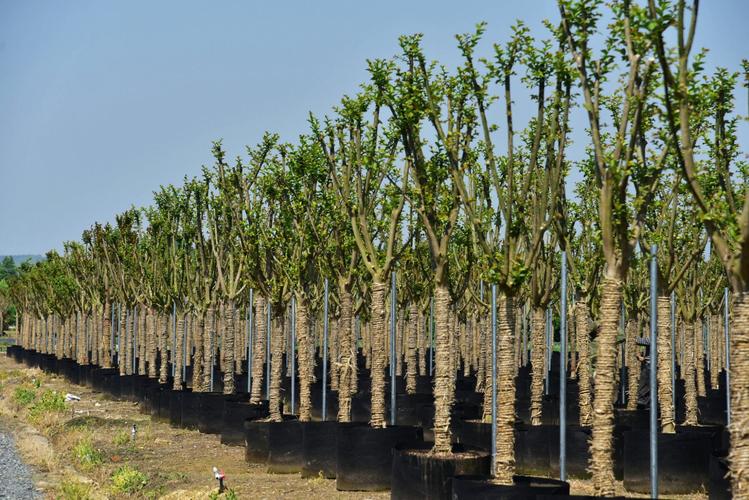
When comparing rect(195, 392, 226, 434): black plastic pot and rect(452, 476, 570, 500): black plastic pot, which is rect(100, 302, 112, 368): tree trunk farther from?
rect(452, 476, 570, 500): black plastic pot

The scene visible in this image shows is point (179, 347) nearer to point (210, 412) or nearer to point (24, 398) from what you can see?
point (210, 412)

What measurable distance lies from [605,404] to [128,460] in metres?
12.3

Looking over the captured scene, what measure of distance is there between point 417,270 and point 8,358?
4238 centimetres

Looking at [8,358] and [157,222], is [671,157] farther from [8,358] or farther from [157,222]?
[8,358]

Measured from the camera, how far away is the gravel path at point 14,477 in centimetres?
1625

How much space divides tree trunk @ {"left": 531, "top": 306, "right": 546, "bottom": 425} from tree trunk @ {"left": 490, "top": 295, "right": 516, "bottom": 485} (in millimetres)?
5133

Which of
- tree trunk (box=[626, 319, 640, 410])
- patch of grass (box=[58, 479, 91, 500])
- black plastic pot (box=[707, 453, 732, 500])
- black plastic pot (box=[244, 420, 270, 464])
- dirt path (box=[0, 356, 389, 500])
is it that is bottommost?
dirt path (box=[0, 356, 389, 500])

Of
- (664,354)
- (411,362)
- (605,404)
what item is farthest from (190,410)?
(605,404)

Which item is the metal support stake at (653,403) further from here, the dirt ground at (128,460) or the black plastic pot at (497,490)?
the dirt ground at (128,460)

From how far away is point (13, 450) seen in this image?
22.1 m

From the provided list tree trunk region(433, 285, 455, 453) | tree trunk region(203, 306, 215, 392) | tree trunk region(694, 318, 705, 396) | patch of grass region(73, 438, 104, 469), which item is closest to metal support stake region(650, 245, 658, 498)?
tree trunk region(433, 285, 455, 453)

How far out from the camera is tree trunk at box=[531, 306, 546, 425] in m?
17.9

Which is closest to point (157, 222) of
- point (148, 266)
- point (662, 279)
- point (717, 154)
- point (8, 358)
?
point (148, 266)

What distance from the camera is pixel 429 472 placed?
40.7 feet
